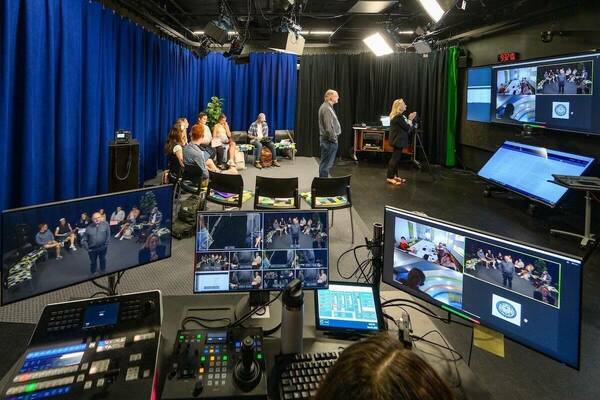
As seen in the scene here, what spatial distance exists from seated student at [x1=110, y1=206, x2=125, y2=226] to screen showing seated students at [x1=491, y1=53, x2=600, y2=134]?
532 cm

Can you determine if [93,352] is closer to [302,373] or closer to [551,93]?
[302,373]

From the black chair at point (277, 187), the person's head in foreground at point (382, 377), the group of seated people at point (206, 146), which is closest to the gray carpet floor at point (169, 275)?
the black chair at point (277, 187)

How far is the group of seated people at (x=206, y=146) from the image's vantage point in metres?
4.86

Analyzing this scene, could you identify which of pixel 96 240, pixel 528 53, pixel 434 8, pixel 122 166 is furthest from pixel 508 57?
pixel 96 240

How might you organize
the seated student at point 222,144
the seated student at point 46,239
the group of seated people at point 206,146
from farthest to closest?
the seated student at point 222,144 → the group of seated people at point 206,146 → the seated student at point 46,239

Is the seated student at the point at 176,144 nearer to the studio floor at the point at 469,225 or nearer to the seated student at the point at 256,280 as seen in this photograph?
the studio floor at the point at 469,225

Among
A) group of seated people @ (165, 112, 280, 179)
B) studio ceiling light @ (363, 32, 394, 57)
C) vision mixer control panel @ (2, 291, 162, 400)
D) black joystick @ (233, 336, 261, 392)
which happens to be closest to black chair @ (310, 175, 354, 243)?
group of seated people @ (165, 112, 280, 179)

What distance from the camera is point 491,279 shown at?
1.16 m

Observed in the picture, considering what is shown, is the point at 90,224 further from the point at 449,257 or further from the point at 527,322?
the point at 527,322

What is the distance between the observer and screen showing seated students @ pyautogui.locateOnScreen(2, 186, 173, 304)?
1115mm

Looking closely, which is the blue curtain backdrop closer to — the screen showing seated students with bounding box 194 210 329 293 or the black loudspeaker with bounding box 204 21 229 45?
the black loudspeaker with bounding box 204 21 229 45

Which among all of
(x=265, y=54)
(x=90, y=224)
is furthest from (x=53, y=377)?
(x=265, y=54)

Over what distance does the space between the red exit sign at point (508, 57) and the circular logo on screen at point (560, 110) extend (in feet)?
5.07

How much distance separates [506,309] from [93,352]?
1186 millimetres
